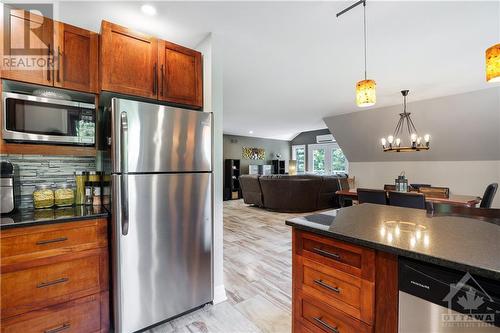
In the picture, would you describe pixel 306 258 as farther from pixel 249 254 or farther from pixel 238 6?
pixel 249 254

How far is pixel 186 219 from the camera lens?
1889mm

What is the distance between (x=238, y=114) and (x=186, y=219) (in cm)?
439

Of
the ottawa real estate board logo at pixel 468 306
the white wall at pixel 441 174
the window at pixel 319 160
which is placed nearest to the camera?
the ottawa real estate board logo at pixel 468 306

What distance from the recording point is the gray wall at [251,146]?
891cm

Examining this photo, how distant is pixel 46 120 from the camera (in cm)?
167

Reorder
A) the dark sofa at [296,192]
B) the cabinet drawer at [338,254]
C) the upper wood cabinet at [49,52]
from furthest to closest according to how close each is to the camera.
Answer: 1. the dark sofa at [296,192]
2. the upper wood cabinet at [49,52]
3. the cabinet drawer at [338,254]

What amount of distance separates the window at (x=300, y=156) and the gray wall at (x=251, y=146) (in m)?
0.34

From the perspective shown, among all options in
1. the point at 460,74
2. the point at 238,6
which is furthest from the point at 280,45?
the point at 460,74

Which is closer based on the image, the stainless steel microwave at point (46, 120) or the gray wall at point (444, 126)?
the stainless steel microwave at point (46, 120)

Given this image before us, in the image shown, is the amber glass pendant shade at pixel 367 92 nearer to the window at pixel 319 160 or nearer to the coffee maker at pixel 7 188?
the coffee maker at pixel 7 188

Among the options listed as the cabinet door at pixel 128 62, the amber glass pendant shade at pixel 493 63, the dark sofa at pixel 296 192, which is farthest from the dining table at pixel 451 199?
the cabinet door at pixel 128 62

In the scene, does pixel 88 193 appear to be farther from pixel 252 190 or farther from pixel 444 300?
pixel 252 190

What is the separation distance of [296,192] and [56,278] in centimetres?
499

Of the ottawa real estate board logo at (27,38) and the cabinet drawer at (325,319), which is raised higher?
the ottawa real estate board logo at (27,38)
